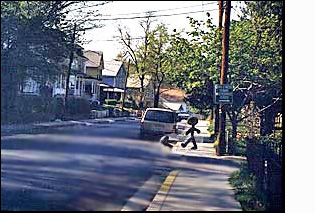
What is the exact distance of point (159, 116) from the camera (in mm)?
3613

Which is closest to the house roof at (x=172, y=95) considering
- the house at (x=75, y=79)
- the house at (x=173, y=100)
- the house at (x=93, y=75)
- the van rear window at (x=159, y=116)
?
the house at (x=173, y=100)

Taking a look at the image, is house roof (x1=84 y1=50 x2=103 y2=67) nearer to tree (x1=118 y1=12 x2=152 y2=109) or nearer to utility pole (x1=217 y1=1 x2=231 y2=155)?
tree (x1=118 y1=12 x2=152 y2=109)

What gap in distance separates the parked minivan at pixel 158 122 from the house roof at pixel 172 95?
3.7 inches

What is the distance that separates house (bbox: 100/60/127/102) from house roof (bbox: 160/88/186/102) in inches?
11.2

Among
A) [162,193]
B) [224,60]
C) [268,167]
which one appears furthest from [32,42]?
[268,167]

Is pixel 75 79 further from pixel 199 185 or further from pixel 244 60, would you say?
pixel 199 185

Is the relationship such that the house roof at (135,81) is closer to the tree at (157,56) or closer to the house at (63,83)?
the tree at (157,56)

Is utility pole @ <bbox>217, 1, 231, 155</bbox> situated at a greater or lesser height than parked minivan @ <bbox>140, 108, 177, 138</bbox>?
greater

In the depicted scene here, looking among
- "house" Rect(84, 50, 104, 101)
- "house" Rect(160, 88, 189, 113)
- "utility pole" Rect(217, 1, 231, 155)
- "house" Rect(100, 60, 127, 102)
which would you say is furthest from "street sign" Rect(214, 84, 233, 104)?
"house" Rect(84, 50, 104, 101)

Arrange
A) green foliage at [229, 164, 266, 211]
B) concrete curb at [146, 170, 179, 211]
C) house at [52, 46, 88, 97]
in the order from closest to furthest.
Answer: house at [52, 46, 88, 97], green foliage at [229, 164, 266, 211], concrete curb at [146, 170, 179, 211]

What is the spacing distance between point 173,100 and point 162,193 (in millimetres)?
847

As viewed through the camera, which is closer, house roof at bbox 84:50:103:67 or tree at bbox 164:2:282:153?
house roof at bbox 84:50:103:67

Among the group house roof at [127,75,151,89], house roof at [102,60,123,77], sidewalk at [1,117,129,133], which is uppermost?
house roof at [102,60,123,77]

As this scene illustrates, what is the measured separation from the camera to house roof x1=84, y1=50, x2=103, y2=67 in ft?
11.5
